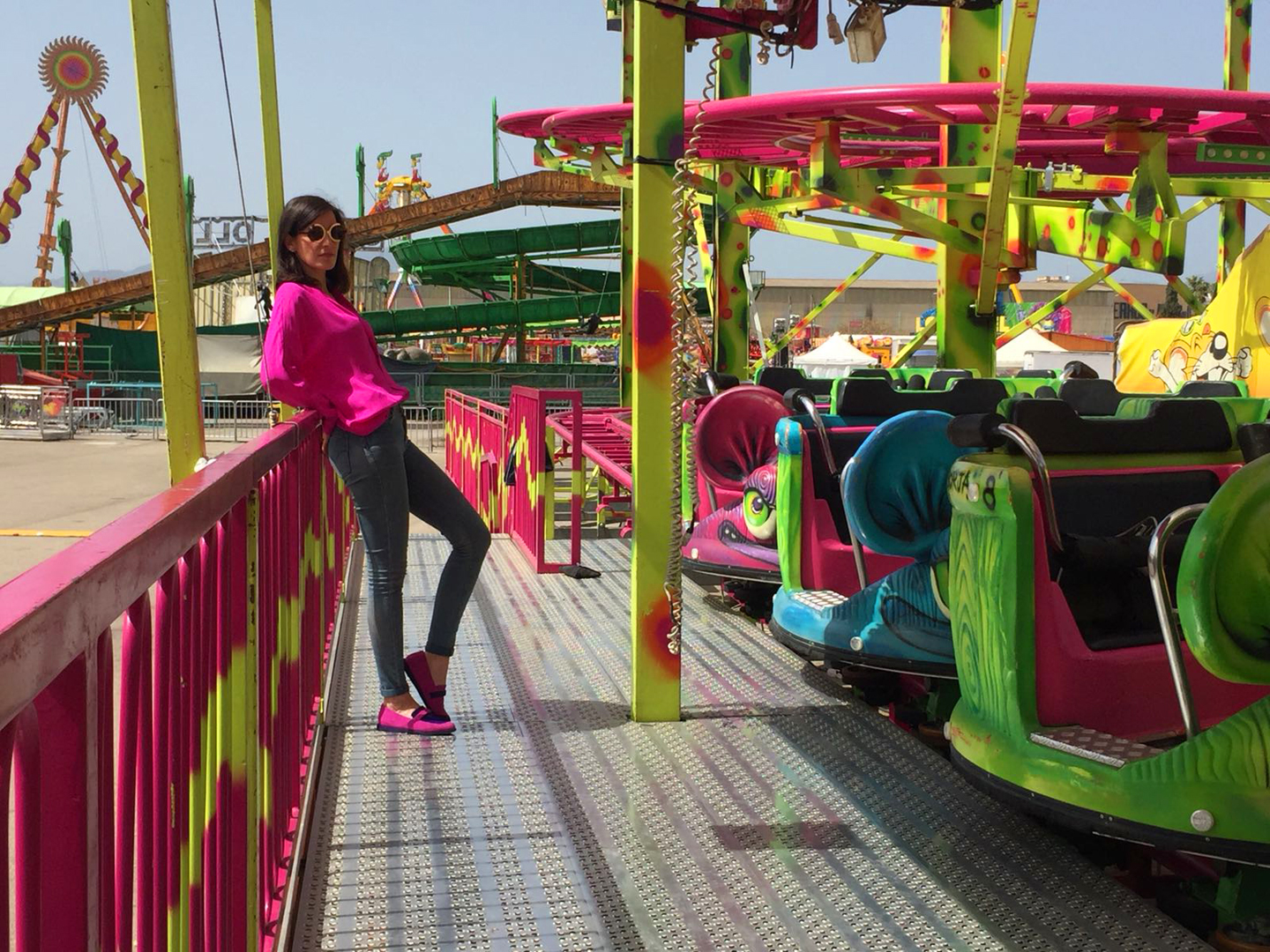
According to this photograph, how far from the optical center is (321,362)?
3.71 meters

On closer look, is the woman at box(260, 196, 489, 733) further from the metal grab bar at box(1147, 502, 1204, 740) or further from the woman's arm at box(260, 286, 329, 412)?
the metal grab bar at box(1147, 502, 1204, 740)

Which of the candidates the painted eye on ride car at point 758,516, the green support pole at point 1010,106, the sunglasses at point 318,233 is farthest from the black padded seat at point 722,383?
the sunglasses at point 318,233

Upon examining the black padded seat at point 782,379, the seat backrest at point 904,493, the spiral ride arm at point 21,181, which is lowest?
the seat backrest at point 904,493

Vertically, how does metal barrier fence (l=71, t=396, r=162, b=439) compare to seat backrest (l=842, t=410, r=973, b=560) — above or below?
below

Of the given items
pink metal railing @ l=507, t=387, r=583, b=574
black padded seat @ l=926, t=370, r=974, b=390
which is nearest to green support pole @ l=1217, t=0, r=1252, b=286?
black padded seat @ l=926, t=370, r=974, b=390

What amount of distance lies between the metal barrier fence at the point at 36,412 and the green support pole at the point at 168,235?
80.7 ft

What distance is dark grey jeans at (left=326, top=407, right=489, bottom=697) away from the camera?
3.77m

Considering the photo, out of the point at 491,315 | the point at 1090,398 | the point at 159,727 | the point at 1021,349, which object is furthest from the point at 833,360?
the point at 159,727

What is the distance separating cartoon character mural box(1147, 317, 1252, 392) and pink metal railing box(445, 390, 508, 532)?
4.85 m

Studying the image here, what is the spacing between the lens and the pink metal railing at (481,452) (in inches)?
364

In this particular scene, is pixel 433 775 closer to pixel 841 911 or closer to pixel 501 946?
pixel 501 946

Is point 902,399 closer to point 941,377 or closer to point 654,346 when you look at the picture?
point 654,346

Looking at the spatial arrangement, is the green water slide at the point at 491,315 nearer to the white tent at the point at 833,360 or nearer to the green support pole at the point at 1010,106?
the white tent at the point at 833,360

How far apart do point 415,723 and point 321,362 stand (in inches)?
43.1
